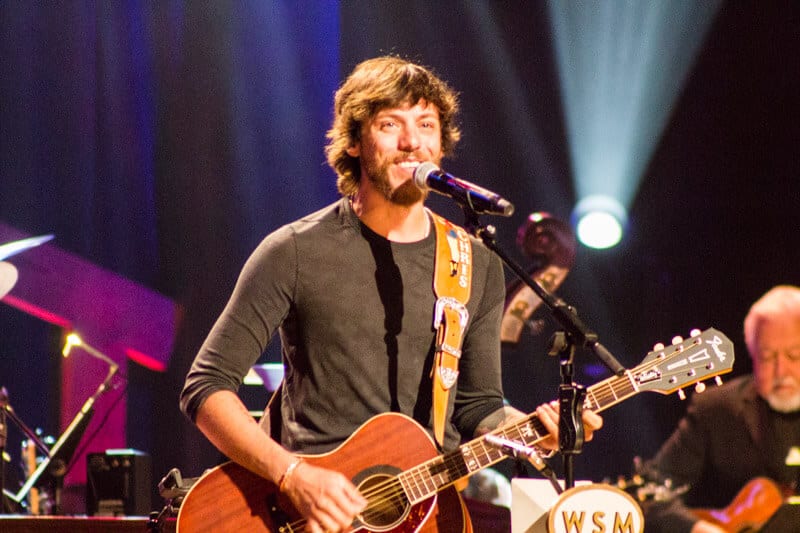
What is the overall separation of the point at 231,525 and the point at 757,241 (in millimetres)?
5844

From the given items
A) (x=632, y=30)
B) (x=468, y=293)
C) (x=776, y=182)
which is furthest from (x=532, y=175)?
(x=468, y=293)

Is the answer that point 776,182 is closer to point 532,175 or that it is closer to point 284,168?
point 532,175

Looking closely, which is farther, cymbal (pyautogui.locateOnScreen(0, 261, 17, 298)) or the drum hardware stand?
cymbal (pyautogui.locateOnScreen(0, 261, 17, 298))

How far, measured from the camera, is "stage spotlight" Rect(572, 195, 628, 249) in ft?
26.7

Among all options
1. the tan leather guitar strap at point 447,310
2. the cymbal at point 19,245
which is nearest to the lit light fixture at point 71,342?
the cymbal at point 19,245

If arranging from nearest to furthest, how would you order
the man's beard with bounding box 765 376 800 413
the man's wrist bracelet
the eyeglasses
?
the man's wrist bracelet
the man's beard with bounding box 765 376 800 413
the eyeglasses

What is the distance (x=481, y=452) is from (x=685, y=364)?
2.43 feet

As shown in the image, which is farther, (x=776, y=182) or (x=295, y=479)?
(x=776, y=182)

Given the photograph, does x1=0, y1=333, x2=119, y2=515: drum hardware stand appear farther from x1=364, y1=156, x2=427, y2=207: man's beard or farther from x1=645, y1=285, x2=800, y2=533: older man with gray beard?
x1=364, y1=156, x2=427, y2=207: man's beard

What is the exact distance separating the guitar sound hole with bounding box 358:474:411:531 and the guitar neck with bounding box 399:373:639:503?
32mm

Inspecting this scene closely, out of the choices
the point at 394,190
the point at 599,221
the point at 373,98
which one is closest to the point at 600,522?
the point at 394,190

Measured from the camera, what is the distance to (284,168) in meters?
8.73

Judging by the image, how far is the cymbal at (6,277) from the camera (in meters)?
7.82

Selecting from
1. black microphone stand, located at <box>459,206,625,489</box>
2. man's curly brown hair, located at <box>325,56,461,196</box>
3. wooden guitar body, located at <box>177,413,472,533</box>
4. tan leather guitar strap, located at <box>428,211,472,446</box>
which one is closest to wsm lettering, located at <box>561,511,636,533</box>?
black microphone stand, located at <box>459,206,625,489</box>
